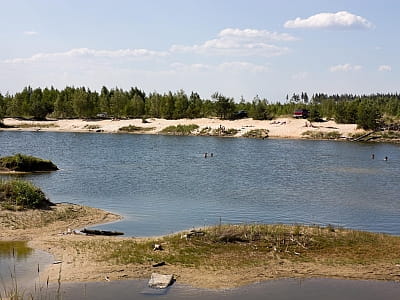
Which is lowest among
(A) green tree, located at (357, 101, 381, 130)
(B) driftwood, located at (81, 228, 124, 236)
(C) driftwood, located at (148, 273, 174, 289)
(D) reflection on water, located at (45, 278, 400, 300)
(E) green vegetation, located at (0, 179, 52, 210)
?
(D) reflection on water, located at (45, 278, 400, 300)

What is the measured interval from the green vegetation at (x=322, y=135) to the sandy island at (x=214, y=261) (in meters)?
84.5

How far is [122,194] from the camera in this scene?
38.8 meters

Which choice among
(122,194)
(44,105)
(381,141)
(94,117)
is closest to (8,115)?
(44,105)

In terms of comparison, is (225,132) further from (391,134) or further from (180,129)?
(391,134)

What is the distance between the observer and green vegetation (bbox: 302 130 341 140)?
107m

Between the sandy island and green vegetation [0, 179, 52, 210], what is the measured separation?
9.50ft

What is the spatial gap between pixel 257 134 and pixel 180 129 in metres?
20.2

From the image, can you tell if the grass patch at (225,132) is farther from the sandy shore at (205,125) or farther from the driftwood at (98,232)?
the driftwood at (98,232)

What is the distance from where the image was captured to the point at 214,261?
20.4m

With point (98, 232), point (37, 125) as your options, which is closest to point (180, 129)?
point (37, 125)

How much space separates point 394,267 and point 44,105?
134175mm

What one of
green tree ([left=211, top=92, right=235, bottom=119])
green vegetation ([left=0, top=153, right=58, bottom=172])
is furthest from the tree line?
green vegetation ([left=0, top=153, right=58, bottom=172])

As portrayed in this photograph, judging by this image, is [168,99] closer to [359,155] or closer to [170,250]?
[359,155]

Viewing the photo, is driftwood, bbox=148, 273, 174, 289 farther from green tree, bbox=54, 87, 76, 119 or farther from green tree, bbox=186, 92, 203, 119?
green tree, bbox=54, 87, 76, 119
